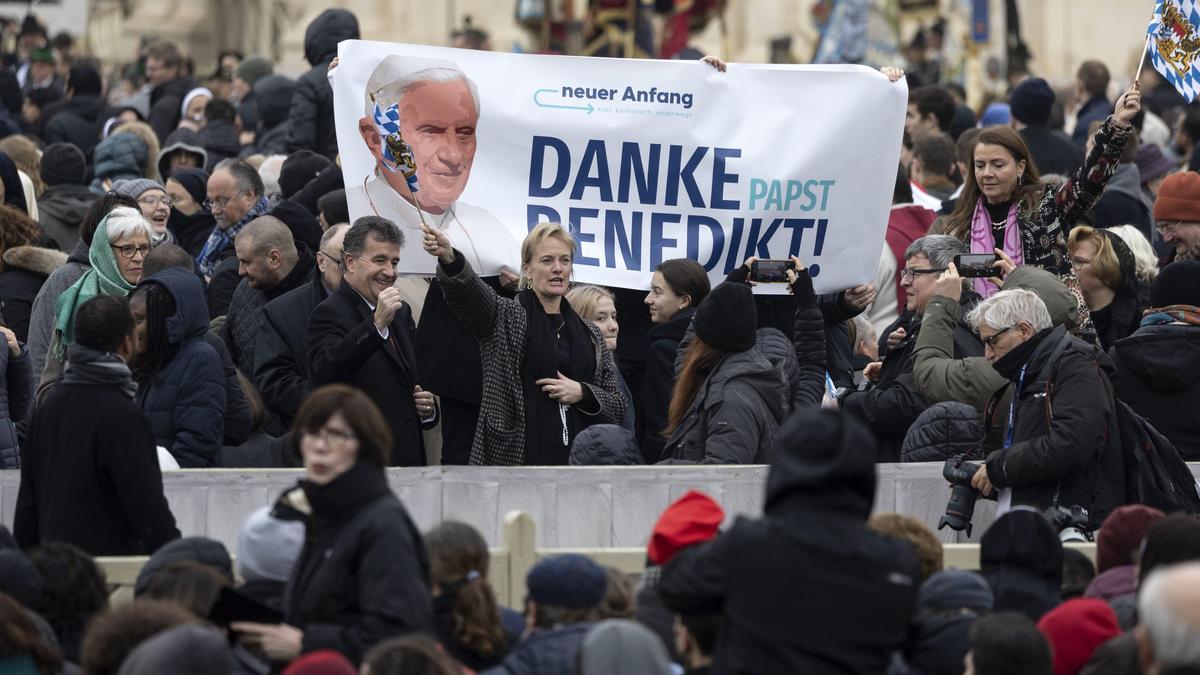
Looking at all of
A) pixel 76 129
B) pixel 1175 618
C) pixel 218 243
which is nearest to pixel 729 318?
pixel 1175 618

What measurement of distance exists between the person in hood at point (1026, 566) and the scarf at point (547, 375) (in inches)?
102

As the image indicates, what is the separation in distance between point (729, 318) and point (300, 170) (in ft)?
14.3

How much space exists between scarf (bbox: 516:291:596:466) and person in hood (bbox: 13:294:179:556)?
1846mm

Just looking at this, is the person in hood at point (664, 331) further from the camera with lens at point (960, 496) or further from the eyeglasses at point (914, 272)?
the camera with lens at point (960, 496)

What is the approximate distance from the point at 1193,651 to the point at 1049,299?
164 inches

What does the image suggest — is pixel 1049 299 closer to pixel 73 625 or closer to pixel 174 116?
pixel 73 625

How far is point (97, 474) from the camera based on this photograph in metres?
7.50

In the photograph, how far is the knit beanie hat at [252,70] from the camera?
17625mm

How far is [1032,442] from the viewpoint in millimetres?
8094

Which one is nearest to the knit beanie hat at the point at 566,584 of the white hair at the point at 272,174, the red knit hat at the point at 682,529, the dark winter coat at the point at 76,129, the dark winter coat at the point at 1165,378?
the red knit hat at the point at 682,529

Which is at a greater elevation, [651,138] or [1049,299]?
[651,138]

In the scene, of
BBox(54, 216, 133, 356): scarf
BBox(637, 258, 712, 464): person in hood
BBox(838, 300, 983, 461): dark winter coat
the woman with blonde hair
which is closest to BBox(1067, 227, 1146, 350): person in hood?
BBox(838, 300, 983, 461): dark winter coat

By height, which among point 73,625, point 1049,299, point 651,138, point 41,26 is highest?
point 41,26

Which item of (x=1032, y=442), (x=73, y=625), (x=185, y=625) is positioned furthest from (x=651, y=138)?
(x=185, y=625)
